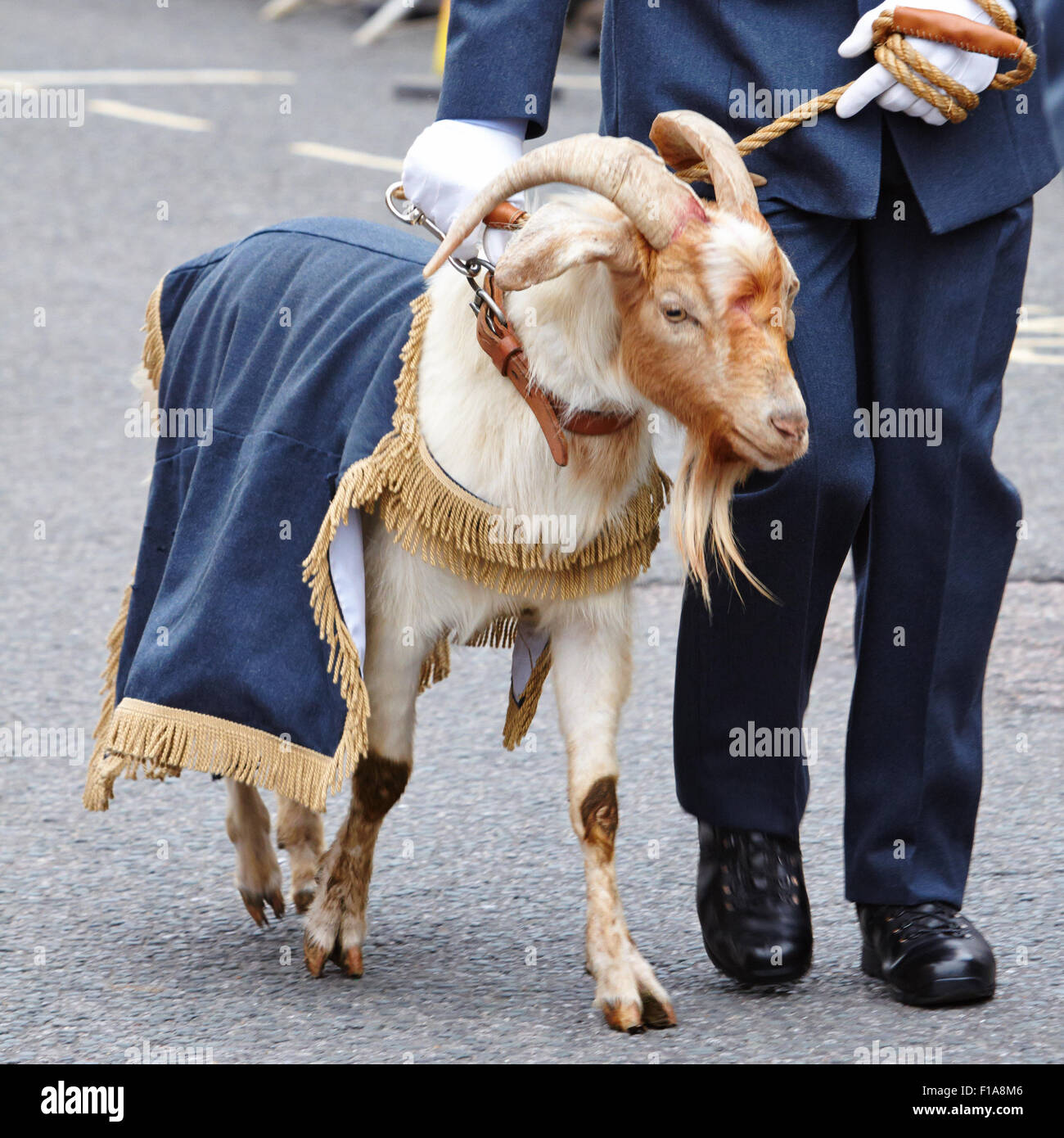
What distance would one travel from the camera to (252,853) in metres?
3.57

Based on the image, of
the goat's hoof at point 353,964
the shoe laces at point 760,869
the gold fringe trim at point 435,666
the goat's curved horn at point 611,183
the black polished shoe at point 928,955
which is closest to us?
the goat's curved horn at point 611,183

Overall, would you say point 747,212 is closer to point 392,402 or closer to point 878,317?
point 878,317

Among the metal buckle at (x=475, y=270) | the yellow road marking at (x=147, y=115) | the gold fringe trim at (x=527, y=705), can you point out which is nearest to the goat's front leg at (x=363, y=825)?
the gold fringe trim at (x=527, y=705)

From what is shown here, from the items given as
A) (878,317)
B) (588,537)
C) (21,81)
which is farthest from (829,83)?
(21,81)

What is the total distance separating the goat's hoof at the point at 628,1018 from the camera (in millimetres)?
3035

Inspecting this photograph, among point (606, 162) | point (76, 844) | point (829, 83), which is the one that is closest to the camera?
point (606, 162)

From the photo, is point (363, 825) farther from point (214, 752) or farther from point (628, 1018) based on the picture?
point (628, 1018)

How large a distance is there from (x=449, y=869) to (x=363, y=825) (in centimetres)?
47

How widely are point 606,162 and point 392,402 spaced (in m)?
0.61

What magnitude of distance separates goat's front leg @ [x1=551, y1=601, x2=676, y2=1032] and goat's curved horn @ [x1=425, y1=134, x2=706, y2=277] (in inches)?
29.0

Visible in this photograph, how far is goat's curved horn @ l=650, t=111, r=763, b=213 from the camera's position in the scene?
8.96ft

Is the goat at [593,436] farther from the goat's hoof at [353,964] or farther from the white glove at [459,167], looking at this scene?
the white glove at [459,167]

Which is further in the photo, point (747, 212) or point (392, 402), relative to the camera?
point (392, 402)
